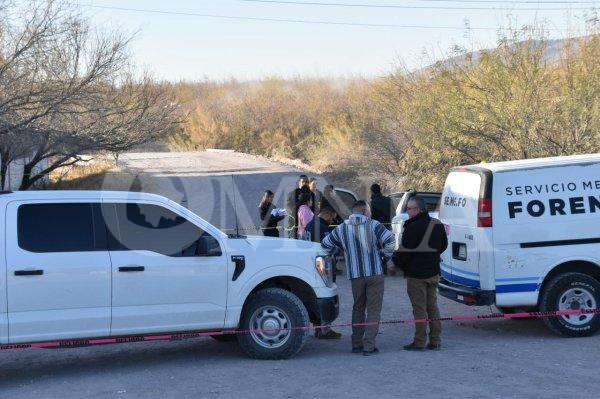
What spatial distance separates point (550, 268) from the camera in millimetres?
10289

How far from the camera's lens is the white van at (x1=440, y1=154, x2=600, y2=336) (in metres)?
10.3

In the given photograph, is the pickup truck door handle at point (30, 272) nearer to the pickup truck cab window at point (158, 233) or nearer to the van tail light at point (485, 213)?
the pickup truck cab window at point (158, 233)

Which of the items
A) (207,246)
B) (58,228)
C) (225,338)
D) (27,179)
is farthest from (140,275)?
(27,179)

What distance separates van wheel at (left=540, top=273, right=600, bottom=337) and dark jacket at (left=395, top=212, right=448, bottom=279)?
1.51 metres

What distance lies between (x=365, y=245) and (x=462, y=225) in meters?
1.61

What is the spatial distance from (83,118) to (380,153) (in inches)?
452

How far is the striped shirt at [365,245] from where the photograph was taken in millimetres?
9703

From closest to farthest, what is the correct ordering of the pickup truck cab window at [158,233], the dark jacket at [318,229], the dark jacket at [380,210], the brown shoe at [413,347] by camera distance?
1. the pickup truck cab window at [158,233]
2. the brown shoe at [413,347]
3. the dark jacket at [318,229]
4. the dark jacket at [380,210]

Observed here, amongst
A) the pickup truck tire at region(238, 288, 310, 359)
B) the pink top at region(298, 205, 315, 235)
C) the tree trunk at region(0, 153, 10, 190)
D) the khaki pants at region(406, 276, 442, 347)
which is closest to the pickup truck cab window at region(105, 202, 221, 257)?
the pickup truck tire at region(238, 288, 310, 359)

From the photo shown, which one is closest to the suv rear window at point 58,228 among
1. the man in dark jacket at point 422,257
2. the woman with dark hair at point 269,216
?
the man in dark jacket at point 422,257

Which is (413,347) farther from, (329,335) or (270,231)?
(270,231)

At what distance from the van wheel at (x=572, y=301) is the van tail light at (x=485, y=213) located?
106cm

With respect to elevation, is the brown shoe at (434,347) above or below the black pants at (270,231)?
below

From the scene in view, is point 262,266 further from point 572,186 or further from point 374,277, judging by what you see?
point 572,186
